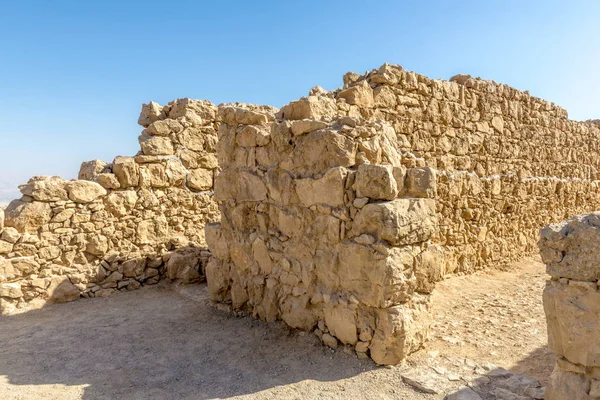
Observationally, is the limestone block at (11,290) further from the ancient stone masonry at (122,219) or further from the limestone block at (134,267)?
the limestone block at (134,267)

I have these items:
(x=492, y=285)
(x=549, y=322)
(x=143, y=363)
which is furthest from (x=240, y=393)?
(x=492, y=285)

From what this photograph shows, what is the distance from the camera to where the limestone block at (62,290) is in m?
5.47

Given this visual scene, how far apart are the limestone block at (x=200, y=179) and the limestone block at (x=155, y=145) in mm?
536

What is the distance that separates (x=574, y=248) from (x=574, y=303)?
13.2 inches

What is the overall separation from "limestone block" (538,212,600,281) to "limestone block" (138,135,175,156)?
5.82 m

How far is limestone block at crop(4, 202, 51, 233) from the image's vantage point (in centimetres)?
541

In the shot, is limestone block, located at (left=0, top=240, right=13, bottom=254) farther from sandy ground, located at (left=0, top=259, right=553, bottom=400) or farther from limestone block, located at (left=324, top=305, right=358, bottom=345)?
limestone block, located at (left=324, top=305, right=358, bottom=345)

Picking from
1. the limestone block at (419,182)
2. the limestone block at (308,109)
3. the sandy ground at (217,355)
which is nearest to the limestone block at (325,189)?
the limestone block at (419,182)

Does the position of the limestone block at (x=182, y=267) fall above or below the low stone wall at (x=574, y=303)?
below

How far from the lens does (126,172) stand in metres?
6.23

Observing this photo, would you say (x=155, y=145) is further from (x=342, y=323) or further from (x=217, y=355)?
(x=342, y=323)

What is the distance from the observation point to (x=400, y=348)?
3.34m

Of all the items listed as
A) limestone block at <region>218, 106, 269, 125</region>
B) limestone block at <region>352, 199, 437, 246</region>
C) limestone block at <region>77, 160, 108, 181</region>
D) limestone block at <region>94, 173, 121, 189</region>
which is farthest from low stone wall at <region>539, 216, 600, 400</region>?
limestone block at <region>77, 160, 108, 181</region>

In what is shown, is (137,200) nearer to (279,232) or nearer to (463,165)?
(279,232)
